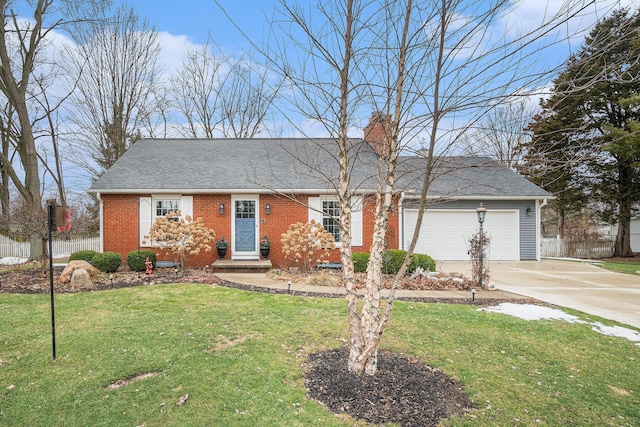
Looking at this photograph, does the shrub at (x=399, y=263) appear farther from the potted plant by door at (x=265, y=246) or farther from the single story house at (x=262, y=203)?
the potted plant by door at (x=265, y=246)

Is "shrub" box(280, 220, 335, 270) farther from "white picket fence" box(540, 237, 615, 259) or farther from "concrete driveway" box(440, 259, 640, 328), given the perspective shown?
"white picket fence" box(540, 237, 615, 259)

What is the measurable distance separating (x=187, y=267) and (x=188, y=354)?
7879 millimetres

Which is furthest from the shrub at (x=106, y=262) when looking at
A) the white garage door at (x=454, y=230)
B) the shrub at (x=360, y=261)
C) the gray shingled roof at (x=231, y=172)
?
the white garage door at (x=454, y=230)

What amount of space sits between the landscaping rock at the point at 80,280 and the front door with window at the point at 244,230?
4479mm

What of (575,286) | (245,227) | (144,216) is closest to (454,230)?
(575,286)

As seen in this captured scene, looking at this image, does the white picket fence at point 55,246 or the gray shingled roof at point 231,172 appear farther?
the white picket fence at point 55,246

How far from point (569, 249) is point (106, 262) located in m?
19.6

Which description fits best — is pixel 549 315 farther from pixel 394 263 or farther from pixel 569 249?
pixel 569 249

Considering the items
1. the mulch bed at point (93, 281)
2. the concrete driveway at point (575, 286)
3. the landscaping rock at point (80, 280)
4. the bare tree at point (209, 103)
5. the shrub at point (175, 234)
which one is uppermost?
the bare tree at point (209, 103)

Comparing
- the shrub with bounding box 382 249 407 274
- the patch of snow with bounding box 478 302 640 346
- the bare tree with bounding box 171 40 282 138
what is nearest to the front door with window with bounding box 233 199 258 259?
the shrub with bounding box 382 249 407 274

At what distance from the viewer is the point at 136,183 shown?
1137 cm

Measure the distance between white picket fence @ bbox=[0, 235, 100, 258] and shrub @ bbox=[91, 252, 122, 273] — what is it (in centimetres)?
740

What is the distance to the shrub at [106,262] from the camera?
942 cm

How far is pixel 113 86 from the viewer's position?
19.5m
